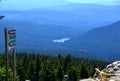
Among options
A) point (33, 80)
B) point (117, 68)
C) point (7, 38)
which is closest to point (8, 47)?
point (7, 38)

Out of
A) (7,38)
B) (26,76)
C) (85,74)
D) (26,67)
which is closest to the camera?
(7,38)

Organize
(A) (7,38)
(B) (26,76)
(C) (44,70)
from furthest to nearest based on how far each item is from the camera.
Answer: (B) (26,76) < (C) (44,70) < (A) (7,38)

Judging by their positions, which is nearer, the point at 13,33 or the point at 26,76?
the point at 13,33

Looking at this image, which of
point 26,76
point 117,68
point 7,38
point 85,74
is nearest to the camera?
point 7,38

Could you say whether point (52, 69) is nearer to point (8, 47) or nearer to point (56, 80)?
point (56, 80)

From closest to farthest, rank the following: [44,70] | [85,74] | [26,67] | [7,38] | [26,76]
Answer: [7,38]
[85,74]
[44,70]
[26,76]
[26,67]

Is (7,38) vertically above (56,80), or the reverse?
(7,38)

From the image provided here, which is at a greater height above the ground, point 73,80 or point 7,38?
point 7,38

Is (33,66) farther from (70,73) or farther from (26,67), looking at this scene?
(70,73)

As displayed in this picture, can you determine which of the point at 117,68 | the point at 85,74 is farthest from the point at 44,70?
the point at 117,68
